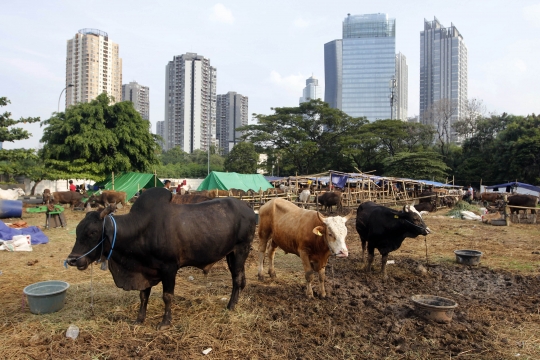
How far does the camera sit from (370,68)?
9938 centimetres

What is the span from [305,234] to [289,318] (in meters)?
1.69

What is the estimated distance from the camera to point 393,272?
7.84 metres

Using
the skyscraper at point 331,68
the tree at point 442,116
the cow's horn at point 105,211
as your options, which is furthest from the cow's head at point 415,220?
the skyscraper at point 331,68

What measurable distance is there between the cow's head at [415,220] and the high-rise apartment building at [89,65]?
264 ft

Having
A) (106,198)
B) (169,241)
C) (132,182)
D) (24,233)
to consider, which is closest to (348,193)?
(132,182)

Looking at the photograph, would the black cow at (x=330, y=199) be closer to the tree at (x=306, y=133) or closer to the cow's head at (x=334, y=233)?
the cow's head at (x=334, y=233)

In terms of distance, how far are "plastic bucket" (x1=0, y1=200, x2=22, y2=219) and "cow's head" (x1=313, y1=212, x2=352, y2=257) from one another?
14585 mm

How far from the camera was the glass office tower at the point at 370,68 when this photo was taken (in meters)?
98.2

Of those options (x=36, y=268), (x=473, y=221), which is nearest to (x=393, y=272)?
(x=36, y=268)

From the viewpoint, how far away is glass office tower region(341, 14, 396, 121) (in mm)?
98188

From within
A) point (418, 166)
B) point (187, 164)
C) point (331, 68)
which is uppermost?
point (331, 68)

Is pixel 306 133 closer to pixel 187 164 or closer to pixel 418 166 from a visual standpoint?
pixel 418 166

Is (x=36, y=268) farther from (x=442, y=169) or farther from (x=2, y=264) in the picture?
(x=442, y=169)

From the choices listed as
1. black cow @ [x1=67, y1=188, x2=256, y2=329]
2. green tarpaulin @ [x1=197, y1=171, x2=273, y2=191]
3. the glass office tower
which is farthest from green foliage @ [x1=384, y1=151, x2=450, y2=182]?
the glass office tower
